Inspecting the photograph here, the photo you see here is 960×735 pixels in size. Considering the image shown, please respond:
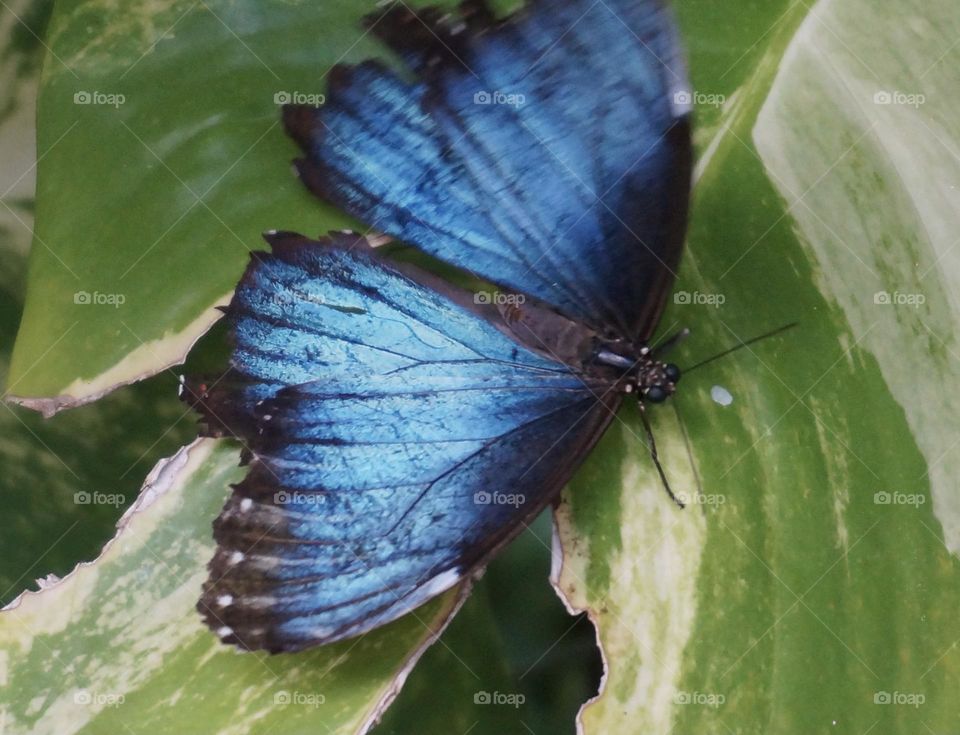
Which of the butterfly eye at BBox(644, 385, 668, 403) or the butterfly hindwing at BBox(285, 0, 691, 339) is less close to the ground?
the butterfly hindwing at BBox(285, 0, 691, 339)

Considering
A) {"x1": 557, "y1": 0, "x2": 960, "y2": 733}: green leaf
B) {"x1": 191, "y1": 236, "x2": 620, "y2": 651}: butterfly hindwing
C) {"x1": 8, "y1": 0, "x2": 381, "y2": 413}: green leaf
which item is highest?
{"x1": 8, "y1": 0, "x2": 381, "y2": 413}: green leaf

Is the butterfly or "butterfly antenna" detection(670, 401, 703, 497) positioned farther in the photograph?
"butterfly antenna" detection(670, 401, 703, 497)

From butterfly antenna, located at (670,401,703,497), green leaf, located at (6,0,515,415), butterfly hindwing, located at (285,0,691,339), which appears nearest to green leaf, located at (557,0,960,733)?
butterfly antenna, located at (670,401,703,497)

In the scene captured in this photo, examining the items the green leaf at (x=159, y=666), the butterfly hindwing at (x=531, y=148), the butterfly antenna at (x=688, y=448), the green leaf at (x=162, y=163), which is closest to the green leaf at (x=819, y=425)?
the butterfly antenna at (x=688, y=448)

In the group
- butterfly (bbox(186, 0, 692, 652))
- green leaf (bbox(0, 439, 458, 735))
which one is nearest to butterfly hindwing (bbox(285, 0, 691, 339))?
butterfly (bbox(186, 0, 692, 652))

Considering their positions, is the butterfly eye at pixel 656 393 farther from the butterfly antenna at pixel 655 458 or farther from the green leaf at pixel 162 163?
the green leaf at pixel 162 163

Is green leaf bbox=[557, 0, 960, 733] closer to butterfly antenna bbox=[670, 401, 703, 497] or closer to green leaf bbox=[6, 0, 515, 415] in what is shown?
butterfly antenna bbox=[670, 401, 703, 497]

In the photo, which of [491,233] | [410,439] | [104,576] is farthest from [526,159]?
[104,576]
